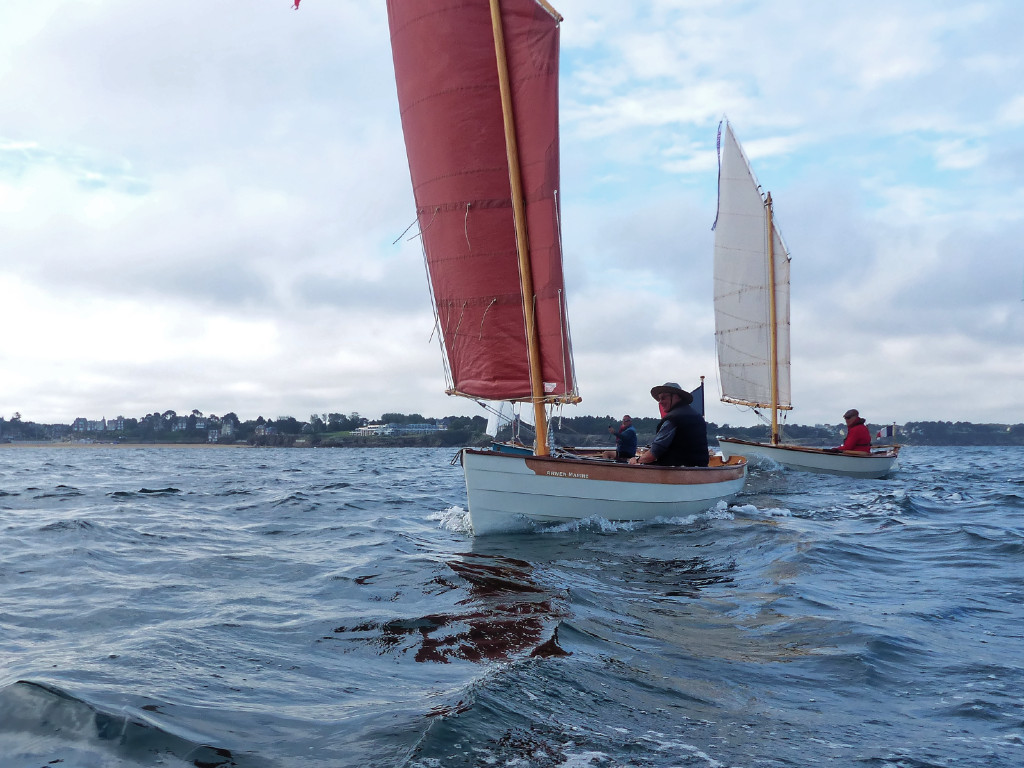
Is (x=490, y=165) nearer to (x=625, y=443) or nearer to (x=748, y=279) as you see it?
(x=625, y=443)

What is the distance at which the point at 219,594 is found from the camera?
6.61m

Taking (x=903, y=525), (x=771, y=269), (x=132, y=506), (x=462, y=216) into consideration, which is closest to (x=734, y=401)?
(x=771, y=269)

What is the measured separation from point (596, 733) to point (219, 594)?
454 cm

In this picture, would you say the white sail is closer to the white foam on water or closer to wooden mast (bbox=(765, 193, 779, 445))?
wooden mast (bbox=(765, 193, 779, 445))

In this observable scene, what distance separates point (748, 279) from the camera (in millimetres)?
27188

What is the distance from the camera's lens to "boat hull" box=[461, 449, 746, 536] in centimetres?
1073

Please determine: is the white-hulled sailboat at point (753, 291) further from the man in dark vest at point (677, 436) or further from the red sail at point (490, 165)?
the red sail at point (490, 165)

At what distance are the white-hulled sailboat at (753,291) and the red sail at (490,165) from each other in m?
16.6

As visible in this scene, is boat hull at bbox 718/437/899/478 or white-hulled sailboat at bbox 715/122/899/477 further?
white-hulled sailboat at bbox 715/122/899/477

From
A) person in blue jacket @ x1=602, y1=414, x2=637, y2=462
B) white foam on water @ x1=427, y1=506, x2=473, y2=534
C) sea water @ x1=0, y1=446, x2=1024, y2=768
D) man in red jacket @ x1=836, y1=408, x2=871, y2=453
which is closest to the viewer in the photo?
sea water @ x1=0, y1=446, x2=1024, y2=768

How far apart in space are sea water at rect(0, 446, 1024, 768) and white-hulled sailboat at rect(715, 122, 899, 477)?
57.1ft

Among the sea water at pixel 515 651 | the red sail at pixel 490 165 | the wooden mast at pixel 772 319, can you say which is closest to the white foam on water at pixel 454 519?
the sea water at pixel 515 651

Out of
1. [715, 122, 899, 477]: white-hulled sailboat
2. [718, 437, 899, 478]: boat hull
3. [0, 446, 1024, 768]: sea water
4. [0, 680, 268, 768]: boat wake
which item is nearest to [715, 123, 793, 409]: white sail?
[715, 122, 899, 477]: white-hulled sailboat

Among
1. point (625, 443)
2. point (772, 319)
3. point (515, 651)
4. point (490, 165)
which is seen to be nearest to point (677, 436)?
point (625, 443)
